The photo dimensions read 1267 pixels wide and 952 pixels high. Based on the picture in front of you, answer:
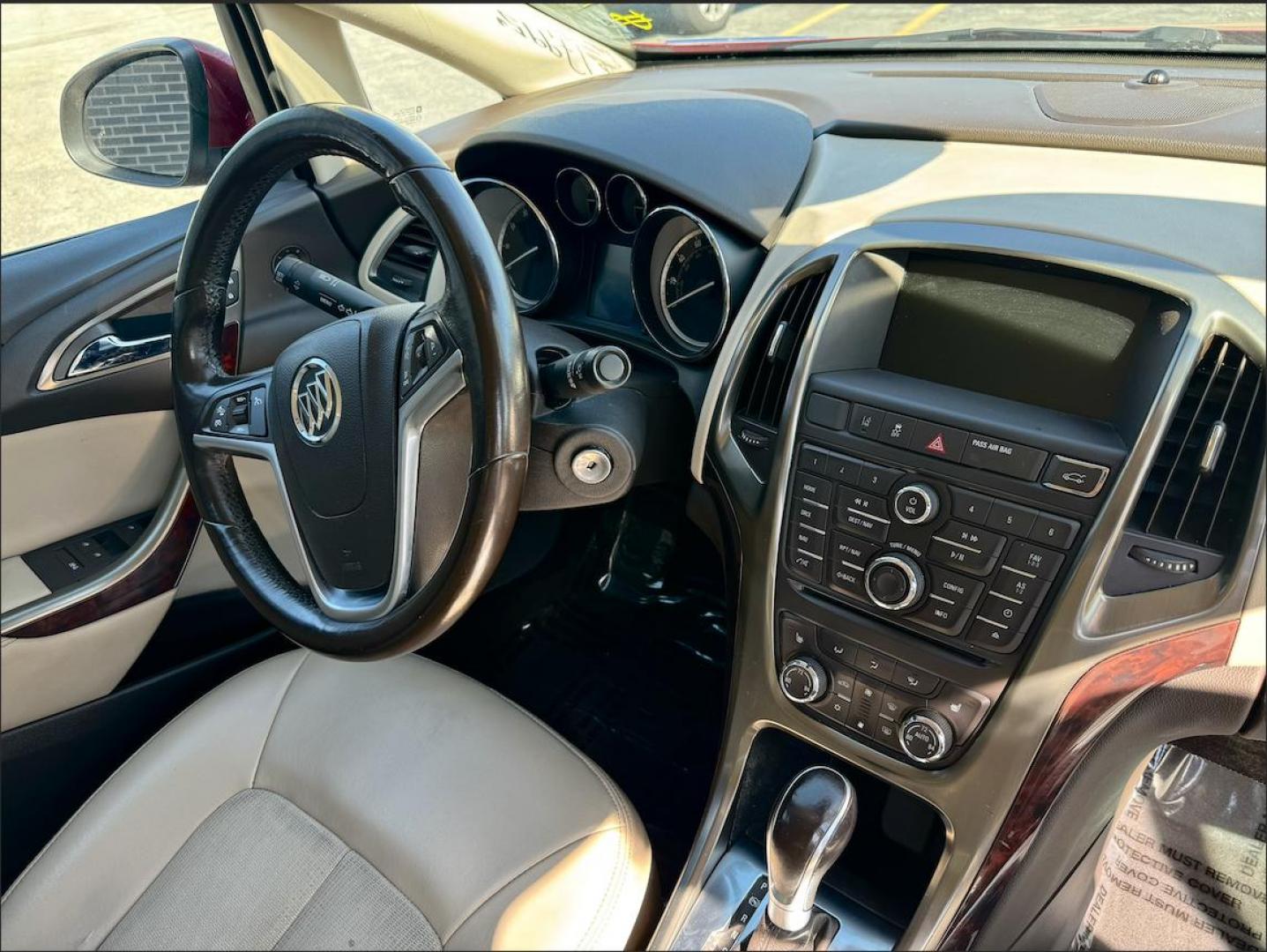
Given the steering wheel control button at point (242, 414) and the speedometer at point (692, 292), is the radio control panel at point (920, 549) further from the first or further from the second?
the steering wheel control button at point (242, 414)

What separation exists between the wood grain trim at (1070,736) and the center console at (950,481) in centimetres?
8

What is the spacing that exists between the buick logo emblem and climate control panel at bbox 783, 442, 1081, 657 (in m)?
0.53

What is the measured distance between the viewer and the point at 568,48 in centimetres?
185

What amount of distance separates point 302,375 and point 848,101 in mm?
866

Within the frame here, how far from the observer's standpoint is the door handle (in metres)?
1.54

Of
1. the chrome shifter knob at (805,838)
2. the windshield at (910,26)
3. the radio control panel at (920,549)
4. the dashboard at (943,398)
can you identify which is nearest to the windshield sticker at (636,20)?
the windshield at (910,26)

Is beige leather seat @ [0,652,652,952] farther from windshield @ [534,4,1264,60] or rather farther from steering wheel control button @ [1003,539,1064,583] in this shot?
windshield @ [534,4,1264,60]

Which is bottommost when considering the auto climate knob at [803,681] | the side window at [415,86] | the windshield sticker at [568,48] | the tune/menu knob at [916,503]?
the auto climate knob at [803,681]

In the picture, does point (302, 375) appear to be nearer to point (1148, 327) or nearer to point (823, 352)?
point (823, 352)

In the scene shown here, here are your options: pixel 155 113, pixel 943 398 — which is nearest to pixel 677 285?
pixel 943 398

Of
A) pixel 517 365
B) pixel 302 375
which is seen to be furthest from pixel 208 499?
pixel 517 365

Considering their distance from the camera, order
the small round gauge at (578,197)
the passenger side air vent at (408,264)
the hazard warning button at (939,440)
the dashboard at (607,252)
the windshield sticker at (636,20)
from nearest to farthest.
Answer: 1. the hazard warning button at (939,440)
2. the dashboard at (607,252)
3. the small round gauge at (578,197)
4. the passenger side air vent at (408,264)
5. the windshield sticker at (636,20)

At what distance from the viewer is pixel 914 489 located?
1065 mm

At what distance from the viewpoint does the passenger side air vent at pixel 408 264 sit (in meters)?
1.73
